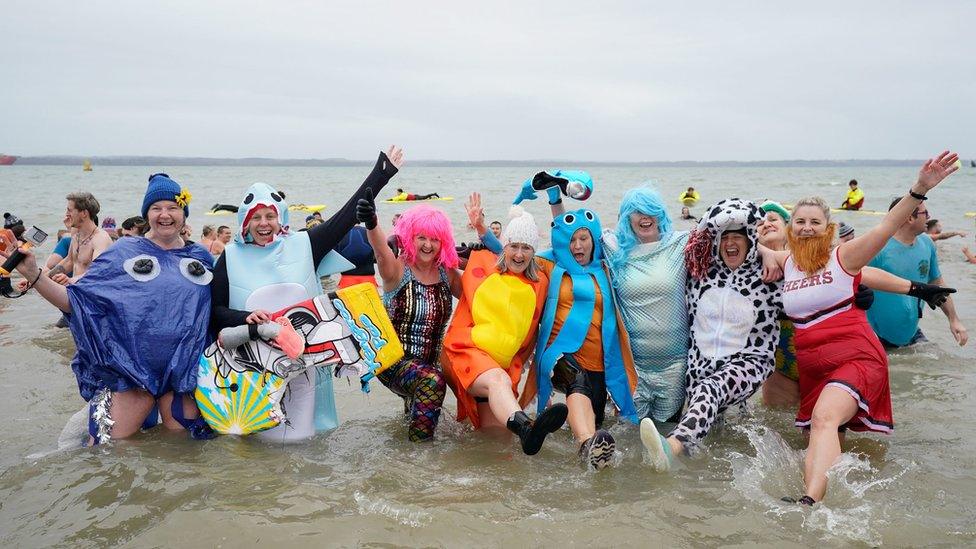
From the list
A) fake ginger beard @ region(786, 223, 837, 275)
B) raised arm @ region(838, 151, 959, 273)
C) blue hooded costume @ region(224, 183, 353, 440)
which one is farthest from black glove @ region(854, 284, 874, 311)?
blue hooded costume @ region(224, 183, 353, 440)

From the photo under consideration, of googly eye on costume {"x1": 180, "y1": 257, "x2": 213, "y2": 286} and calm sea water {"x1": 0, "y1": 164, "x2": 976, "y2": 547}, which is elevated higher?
googly eye on costume {"x1": 180, "y1": 257, "x2": 213, "y2": 286}

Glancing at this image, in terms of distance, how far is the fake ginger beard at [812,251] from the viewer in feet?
15.6

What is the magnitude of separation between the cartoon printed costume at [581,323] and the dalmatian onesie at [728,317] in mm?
499

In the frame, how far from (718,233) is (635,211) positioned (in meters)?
0.61

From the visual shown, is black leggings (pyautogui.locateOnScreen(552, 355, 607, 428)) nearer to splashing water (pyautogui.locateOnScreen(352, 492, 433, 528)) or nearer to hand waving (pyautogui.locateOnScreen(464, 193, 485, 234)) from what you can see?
hand waving (pyautogui.locateOnScreen(464, 193, 485, 234))

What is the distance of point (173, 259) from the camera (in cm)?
505

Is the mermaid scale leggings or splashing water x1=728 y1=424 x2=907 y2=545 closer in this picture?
splashing water x1=728 y1=424 x2=907 y2=545

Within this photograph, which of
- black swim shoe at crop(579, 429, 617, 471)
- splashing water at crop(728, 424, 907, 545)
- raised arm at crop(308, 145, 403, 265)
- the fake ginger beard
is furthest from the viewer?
raised arm at crop(308, 145, 403, 265)

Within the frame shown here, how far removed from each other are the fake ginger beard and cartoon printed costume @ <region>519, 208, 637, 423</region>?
1.27m

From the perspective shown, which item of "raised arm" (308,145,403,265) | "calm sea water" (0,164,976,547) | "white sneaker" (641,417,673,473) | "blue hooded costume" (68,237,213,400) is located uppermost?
"raised arm" (308,145,403,265)

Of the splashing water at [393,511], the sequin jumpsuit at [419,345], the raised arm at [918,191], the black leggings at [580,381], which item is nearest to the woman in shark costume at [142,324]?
the sequin jumpsuit at [419,345]

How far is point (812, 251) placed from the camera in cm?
475

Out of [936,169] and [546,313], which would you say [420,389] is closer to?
[546,313]

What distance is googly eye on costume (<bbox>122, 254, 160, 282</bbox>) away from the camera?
4898 millimetres
